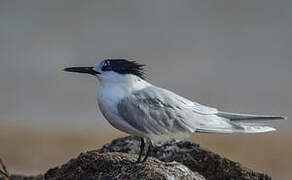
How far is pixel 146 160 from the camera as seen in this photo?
182 inches

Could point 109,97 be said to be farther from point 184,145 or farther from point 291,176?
point 291,176

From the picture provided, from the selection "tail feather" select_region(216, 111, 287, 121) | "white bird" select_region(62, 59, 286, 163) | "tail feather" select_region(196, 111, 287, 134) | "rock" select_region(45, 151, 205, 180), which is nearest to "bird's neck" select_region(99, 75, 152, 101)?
"white bird" select_region(62, 59, 286, 163)

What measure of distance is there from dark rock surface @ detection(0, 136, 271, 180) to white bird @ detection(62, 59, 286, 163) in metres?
0.18

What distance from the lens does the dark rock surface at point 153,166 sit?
4.40 m

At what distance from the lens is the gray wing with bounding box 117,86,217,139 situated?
4551mm

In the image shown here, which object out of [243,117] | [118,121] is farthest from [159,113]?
[243,117]

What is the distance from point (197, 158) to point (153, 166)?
2.49 feet

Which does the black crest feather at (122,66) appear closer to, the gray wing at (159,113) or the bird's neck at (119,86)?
the bird's neck at (119,86)

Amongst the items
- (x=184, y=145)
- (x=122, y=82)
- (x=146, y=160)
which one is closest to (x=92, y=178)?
(x=146, y=160)

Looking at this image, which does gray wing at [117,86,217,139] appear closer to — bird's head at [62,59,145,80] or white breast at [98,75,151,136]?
white breast at [98,75,151,136]

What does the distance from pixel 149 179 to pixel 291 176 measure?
13.2 feet

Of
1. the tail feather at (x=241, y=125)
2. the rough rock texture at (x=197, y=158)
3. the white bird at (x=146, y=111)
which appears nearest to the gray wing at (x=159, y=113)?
the white bird at (x=146, y=111)

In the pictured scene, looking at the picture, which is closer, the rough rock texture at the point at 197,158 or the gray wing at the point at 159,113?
the gray wing at the point at 159,113

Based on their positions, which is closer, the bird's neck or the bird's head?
the bird's neck
